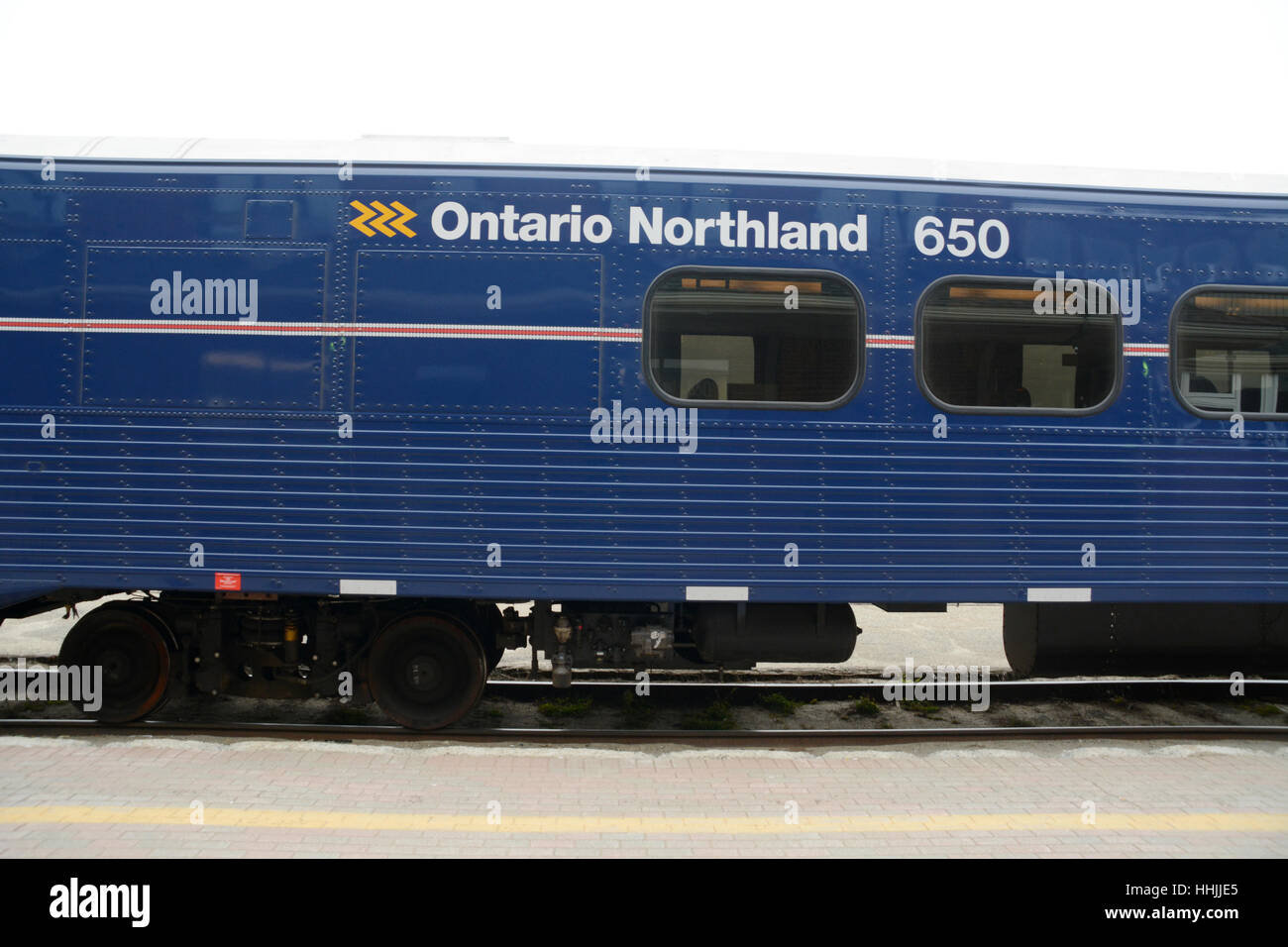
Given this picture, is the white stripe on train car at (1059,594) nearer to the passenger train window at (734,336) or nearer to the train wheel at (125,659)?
the passenger train window at (734,336)

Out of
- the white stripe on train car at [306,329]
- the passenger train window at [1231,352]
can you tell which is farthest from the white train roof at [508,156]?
the white stripe on train car at [306,329]

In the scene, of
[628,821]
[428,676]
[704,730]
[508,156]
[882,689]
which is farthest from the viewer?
[882,689]

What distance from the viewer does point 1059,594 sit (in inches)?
219

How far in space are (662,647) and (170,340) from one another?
11.9ft

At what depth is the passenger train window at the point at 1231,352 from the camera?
5.67 metres

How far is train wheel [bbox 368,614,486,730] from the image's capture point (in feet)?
19.0

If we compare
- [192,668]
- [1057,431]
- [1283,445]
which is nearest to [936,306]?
[1057,431]

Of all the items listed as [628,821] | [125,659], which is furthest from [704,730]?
[125,659]

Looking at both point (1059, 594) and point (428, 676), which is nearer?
point (1059, 594)

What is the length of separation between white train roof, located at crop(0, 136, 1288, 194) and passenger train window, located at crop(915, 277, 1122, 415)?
0.76 meters

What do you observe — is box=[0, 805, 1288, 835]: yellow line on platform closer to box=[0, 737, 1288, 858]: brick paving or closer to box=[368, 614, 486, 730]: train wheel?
box=[0, 737, 1288, 858]: brick paving

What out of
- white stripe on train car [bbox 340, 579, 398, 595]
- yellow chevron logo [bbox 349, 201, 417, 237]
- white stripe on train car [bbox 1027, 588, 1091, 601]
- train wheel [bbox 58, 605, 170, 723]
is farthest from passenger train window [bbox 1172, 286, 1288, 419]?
train wheel [bbox 58, 605, 170, 723]

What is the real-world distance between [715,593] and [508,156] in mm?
3006

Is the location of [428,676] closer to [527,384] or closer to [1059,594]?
[527,384]
